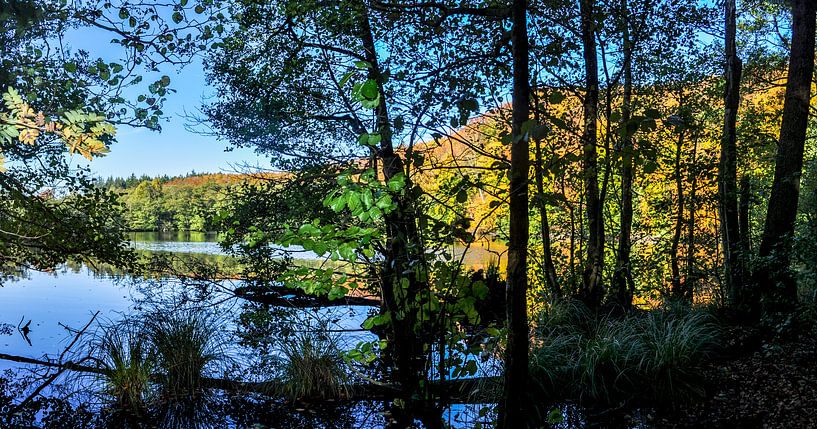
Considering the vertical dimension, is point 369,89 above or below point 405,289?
above

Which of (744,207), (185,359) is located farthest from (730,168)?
(185,359)

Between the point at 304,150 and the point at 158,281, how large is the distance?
2216mm

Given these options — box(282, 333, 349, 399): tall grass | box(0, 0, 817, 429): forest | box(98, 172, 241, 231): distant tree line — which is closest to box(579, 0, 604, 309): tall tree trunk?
box(0, 0, 817, 429): forest

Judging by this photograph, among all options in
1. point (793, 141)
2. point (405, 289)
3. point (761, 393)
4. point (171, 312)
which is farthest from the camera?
point (793, 141)

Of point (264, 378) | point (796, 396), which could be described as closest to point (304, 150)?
point (264, 378)

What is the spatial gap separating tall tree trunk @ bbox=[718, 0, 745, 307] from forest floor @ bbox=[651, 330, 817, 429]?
142 cm

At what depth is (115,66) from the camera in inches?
115

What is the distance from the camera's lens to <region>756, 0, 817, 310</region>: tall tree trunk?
5230mm

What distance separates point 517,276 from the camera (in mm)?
2107

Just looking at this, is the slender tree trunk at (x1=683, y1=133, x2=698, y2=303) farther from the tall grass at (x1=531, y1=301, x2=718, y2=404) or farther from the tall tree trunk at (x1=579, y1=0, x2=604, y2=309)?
the tall grass at (x1=531, y1=301, x2=718, y2=404)

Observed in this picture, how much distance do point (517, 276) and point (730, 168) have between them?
5.22 metres

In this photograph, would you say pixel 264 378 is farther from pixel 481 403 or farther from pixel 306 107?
pixel 306 107

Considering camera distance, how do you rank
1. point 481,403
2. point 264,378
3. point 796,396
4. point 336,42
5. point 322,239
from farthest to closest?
1. point 336,42
2. point 264,378
3. point 481,403
4. point 796,396
5. point 322,239

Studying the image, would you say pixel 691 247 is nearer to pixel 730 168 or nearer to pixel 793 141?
pixel 730 168
